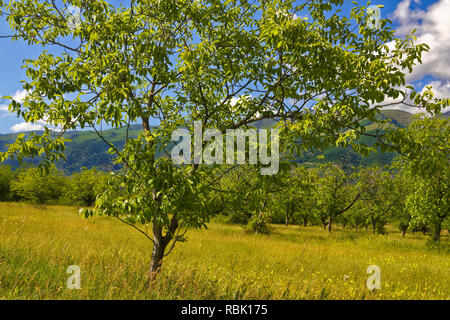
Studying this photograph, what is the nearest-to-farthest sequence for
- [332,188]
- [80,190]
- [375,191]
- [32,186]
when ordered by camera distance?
[332,188], [375,191], [32,186], [80,190]

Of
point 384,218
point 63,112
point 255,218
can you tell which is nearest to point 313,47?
point 63,112

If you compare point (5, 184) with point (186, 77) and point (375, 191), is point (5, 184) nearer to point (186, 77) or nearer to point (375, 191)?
point (186, 77)

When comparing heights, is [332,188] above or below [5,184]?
above

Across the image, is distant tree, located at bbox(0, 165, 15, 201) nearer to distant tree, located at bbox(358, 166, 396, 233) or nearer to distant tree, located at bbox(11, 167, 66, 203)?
distant tree, located at bbox(11, 167, 66, 203)

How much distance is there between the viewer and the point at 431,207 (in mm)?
22297

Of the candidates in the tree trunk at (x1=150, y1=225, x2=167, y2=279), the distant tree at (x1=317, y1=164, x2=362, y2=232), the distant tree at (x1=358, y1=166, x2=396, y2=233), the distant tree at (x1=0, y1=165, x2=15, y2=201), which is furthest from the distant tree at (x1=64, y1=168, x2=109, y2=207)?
the tree trunk at (x1=150, y1=225, x2=167, y2=279)

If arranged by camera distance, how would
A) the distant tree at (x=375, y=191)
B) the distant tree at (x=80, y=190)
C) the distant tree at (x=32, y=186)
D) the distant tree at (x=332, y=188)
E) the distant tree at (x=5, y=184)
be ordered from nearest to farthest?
the distant tree at (x=332, y=188), the distant tree at (x=375, y=191), the distant tree at (x=32, y=186), the distant tree at (x=80, y=190), the distant tree at (x=5, y=184)

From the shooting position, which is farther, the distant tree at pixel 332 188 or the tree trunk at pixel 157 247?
the distant tree at pixel 332 188

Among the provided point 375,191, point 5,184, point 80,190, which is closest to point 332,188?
point 375,191

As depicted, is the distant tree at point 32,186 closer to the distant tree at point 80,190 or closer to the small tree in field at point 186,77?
the distant tree at point 80,190

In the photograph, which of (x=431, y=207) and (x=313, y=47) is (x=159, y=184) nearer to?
(x=313, y=47)

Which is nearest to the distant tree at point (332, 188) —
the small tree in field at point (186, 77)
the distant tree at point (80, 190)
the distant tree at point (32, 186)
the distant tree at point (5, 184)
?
the small tree in field at point (186, 77)

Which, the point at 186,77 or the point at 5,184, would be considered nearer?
the point at 186,77

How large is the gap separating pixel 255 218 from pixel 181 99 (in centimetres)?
1982
